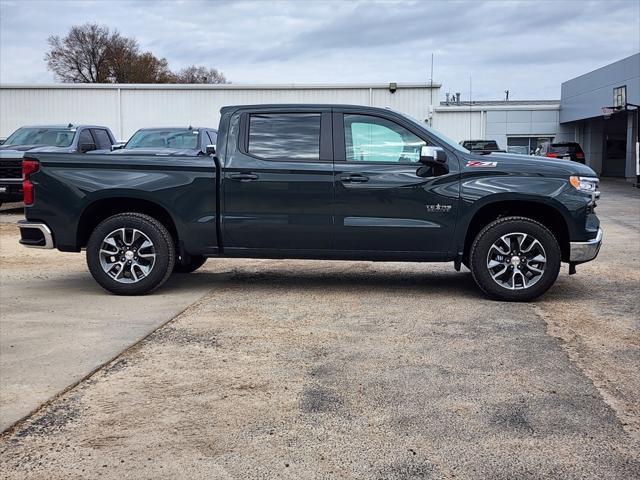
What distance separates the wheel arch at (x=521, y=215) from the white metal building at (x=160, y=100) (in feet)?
65.2

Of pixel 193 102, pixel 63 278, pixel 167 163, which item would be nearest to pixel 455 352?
pixel 167 163

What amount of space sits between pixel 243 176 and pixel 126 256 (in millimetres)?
1473

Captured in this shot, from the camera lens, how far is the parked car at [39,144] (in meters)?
14.9

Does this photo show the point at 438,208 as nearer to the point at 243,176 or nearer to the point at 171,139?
the point at 243,176

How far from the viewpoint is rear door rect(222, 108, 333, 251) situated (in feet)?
23.1

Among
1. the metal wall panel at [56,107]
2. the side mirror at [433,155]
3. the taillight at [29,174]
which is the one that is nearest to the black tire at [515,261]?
the side mirror at [433,155]

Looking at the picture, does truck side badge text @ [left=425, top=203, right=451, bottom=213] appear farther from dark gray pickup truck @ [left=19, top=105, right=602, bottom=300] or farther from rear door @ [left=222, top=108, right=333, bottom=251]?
rear door @ [left=222, top=108, right=333, bottom=251]

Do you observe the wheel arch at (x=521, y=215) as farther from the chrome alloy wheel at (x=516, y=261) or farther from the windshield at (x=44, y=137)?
the windshield at (x=44, y=137)

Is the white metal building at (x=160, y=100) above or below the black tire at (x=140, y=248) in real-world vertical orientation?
above

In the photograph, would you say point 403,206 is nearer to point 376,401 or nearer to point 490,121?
point 376,401

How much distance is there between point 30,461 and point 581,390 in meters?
3.22

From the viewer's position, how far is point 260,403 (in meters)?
4.21

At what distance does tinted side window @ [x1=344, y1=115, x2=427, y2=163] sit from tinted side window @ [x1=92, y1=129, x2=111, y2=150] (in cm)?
1107

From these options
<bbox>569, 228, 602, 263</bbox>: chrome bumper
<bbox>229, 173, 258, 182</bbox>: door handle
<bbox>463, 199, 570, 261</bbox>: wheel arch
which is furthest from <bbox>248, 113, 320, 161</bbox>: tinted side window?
<bbox>569, 228, 602, 263</bbox>: chrome bumper
